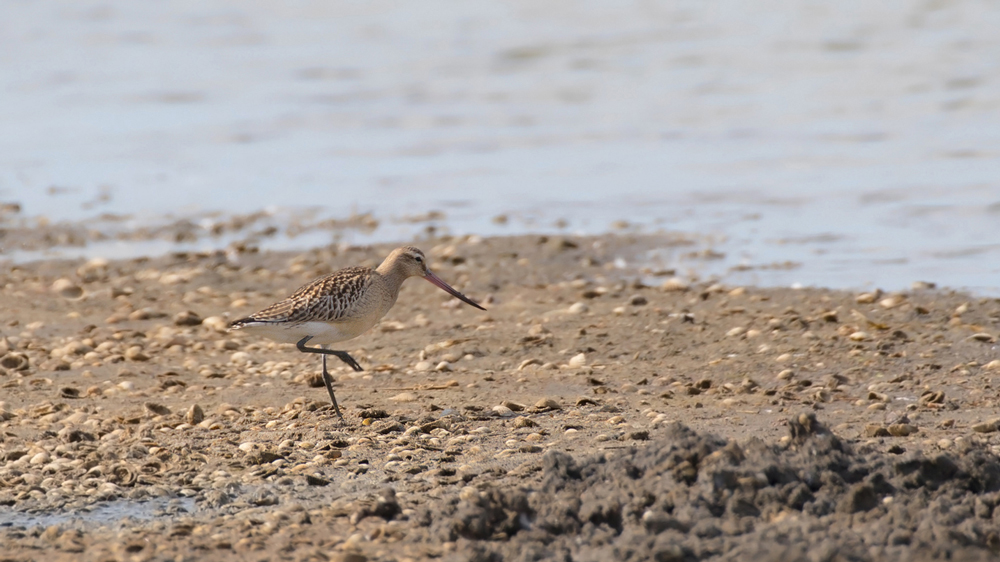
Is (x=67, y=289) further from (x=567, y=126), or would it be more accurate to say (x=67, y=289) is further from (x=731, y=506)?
(x=567, y=126)

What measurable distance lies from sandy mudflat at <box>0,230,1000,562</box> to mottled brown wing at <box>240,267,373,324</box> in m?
0.46

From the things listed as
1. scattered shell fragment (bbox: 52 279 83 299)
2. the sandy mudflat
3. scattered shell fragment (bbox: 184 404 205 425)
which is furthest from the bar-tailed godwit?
scattered shell fragment (bbox: 52 279 83 299)

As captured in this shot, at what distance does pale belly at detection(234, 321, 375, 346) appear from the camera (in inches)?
262

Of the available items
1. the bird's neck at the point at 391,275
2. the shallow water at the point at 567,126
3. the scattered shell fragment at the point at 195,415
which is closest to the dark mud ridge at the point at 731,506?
the scattered shell fragment at the point at 195,415

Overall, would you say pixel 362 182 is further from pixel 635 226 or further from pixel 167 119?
pixel 167 119

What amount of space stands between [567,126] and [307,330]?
973cm

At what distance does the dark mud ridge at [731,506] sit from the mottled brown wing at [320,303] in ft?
7.37

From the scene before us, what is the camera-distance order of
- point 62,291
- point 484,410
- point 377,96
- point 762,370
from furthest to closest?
point 377,96, point 62,291, point 762,370, point 484,410

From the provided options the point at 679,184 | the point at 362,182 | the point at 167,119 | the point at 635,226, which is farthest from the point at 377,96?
the point at 635,226

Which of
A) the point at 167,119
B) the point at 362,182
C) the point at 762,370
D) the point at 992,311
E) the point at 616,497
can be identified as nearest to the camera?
the point at 616,497

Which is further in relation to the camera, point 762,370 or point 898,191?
point 898,191

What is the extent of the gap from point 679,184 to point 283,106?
298 inches

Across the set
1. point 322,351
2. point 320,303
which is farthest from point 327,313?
point 322,351

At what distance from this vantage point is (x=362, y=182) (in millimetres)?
13438
